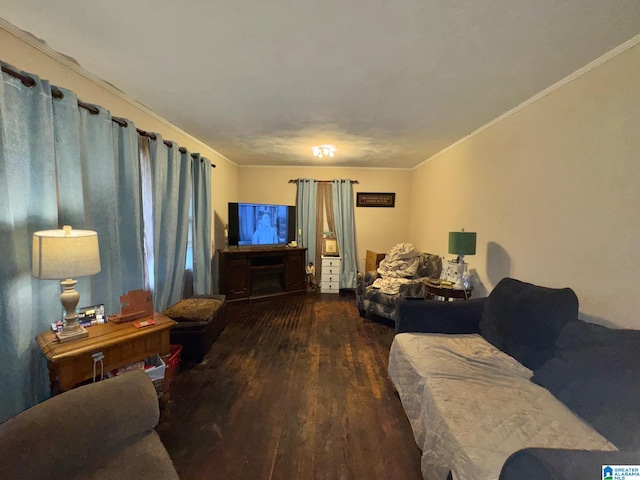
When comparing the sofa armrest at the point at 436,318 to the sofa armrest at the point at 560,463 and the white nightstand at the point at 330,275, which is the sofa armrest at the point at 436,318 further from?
the white nightstand at the point at 330,275

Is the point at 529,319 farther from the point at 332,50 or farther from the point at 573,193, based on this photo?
the point at 332,50

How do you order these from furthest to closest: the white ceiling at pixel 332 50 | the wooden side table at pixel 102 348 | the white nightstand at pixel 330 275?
the white nightstand at pixel 330 275
the wooden side table at pixel 102 348
the white ceiling at pixel 332 50

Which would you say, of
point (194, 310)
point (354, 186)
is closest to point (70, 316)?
point (194, 310)

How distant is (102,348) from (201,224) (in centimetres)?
222

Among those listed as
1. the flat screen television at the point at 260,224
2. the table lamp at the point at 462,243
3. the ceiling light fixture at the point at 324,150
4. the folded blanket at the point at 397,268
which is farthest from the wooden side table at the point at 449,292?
the flat screen television at the point at 260,224

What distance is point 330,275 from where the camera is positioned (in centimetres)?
510

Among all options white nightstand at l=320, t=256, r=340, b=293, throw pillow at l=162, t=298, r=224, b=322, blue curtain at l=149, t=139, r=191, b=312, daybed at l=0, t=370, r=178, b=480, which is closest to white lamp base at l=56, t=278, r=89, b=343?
daybed at l=0, t=370, r=178, b=480

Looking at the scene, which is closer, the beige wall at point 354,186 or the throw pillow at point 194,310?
the throw pillow at point 194,310

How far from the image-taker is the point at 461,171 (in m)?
3.31

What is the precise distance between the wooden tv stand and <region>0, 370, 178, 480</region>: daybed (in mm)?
3016

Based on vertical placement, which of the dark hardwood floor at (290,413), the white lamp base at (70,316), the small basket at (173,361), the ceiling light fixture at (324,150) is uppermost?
the ceiling light fixture at (324,150)

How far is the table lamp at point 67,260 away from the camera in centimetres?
133

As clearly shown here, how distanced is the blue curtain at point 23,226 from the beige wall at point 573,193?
316 cm

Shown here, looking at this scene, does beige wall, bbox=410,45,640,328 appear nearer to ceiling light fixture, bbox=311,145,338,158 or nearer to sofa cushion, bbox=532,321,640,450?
sofa cushion, bbox=532,321,640,450
